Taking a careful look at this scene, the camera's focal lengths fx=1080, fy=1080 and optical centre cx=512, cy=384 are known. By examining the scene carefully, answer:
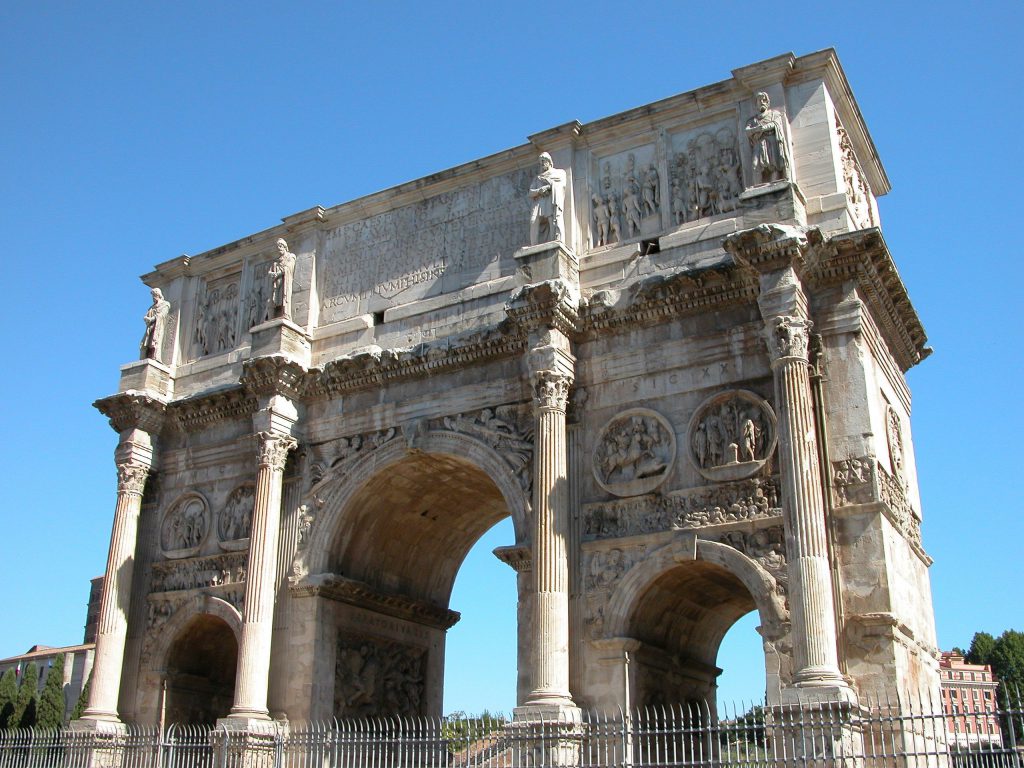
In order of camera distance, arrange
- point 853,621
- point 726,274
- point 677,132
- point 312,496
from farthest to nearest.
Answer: point 312,496
point 677,132
point 726,274
point 853,621

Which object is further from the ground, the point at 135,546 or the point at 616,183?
the point at 616,183

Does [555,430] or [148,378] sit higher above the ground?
[148,378]

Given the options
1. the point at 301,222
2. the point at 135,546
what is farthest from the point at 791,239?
the point at 135,546

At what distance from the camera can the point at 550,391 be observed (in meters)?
15.2

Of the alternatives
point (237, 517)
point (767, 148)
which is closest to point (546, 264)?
point (767, 148)

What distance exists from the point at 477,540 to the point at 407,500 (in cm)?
252

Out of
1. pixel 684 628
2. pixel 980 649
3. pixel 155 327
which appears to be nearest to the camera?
pixel 684 628

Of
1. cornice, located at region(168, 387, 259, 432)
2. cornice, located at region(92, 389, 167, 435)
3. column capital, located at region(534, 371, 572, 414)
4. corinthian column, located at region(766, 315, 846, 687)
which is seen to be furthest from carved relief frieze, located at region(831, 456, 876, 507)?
cornice, located at region(92, 389, 167, 435)

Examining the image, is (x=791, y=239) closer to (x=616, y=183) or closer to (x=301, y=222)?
(x=616, y=183)

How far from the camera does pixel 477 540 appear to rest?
66.8 feet

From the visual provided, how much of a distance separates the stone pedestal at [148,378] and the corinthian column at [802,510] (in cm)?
1157

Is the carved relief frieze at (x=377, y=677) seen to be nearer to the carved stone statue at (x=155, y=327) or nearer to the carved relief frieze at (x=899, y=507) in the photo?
the carved stone statue at (x=155, y=327)

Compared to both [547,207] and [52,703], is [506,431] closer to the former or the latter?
[547,207]

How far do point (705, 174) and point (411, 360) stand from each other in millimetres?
5360
